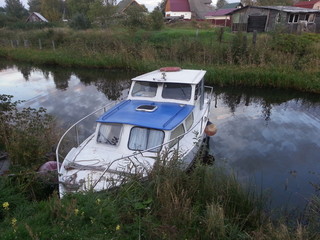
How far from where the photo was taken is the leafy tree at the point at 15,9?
52469 mm

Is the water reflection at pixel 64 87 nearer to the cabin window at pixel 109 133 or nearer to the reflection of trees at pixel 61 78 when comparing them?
the reflection of trees at pixel 61 78

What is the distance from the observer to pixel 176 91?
27.9 feet

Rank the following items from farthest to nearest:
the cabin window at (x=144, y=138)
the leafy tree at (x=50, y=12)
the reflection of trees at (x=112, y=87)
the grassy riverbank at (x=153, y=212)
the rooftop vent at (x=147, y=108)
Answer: the leafy tree at (x=50, y=12), the reflection of trees at (x=112, y=87), the rooftop vent at (x=147, y=108), the cabin window at (x=144, y=138), the grassy riverbank at (x=153, y=212)

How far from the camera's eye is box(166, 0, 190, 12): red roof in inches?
1948

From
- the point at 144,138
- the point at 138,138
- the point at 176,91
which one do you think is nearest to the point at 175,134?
the point at 144,138

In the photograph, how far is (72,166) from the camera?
607 centimetres

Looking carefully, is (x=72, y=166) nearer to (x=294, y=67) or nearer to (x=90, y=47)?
(x=294, y=67)

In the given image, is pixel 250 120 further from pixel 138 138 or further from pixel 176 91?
pixel 138 138

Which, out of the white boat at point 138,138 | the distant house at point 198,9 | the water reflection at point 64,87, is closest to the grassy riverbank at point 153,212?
the white boat at point 138,138

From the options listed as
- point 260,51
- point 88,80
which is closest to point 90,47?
point 88,80

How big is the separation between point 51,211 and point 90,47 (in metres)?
20.5

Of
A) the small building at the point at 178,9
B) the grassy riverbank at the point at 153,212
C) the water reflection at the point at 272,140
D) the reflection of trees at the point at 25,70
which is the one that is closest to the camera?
the grassy riverbank at the point at 153,212

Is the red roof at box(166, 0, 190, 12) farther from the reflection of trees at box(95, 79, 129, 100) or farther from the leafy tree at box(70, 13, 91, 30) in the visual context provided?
the reflection of trees at box(95, 79, 129, 100)

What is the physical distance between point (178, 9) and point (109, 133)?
4804cm
